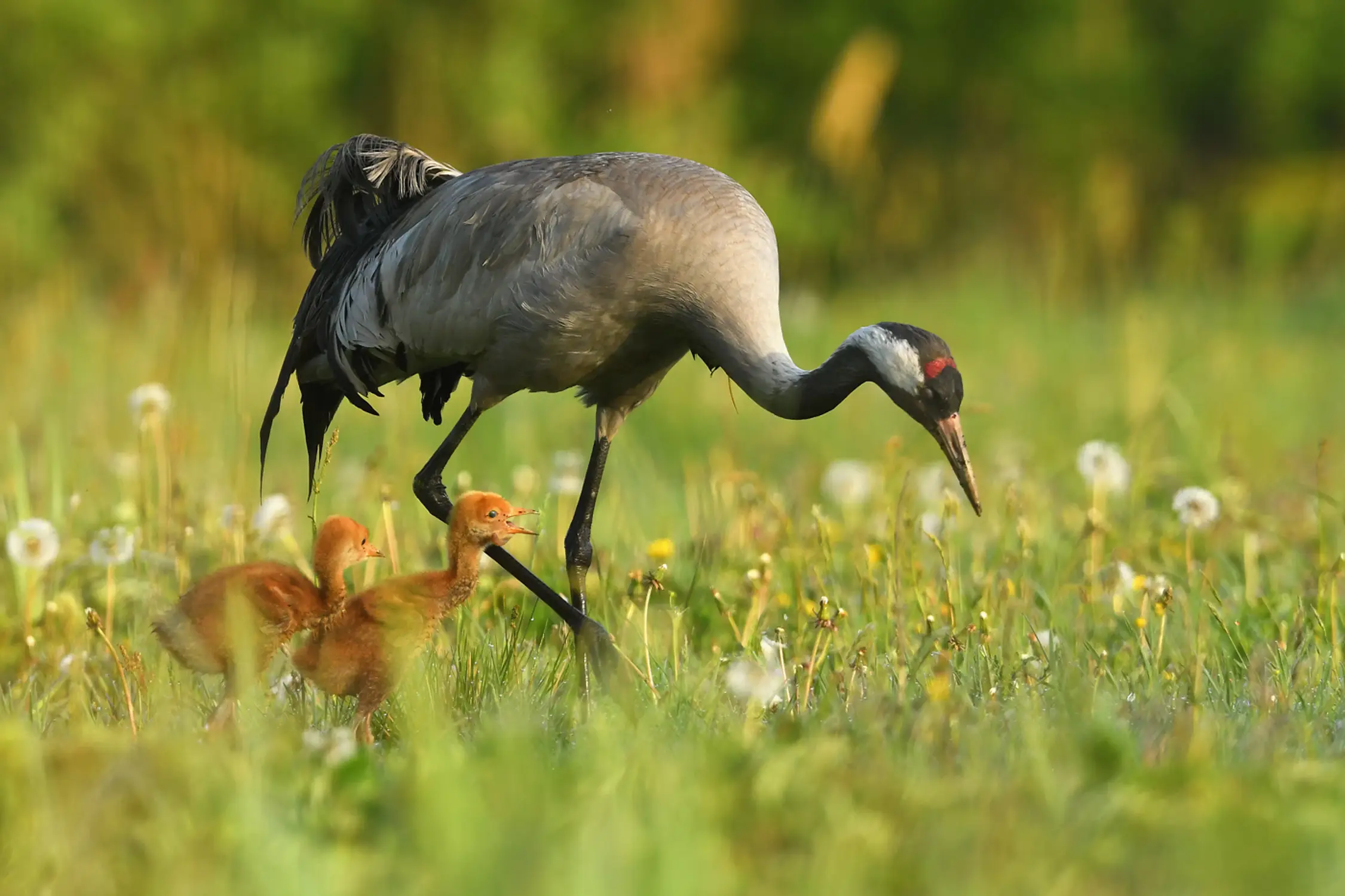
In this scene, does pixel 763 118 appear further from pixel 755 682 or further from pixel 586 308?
pixel 755 682

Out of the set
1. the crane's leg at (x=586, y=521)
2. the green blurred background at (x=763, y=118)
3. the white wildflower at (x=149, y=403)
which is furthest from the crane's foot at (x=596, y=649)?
the green blurred background at (x=763, y=118)

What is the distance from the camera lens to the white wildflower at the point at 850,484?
5641 mm

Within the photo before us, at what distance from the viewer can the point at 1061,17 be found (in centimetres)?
1659

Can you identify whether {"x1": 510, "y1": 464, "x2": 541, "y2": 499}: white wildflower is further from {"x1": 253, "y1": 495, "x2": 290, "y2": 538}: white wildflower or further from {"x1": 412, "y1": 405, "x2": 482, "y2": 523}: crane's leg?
{"x1": 253, "y1": 495, "x2": 290, "y2": 538}: white wildflower

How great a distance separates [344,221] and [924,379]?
79.3 inches

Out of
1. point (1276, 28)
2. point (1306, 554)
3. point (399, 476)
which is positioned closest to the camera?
point (1306, 554)

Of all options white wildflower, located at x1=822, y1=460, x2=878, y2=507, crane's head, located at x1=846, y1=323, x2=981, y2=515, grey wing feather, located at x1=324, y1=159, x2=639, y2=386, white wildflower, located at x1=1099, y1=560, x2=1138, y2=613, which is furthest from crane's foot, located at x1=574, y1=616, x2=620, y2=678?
white wildflower, located at x1=822, y1=460, x2=878, y2=507

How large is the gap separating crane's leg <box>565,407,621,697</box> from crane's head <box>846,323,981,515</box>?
0.92 m

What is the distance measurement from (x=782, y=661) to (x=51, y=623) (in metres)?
2.11

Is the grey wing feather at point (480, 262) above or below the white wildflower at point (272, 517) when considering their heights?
above

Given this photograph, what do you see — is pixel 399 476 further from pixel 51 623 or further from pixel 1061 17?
pixel 1061 17

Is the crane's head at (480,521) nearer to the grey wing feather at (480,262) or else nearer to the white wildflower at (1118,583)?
the grey wing feather at (480,262)

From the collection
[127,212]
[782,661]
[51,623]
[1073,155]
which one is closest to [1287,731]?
[782,661]

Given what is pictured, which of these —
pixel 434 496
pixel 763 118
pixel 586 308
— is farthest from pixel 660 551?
pixel 763 118
